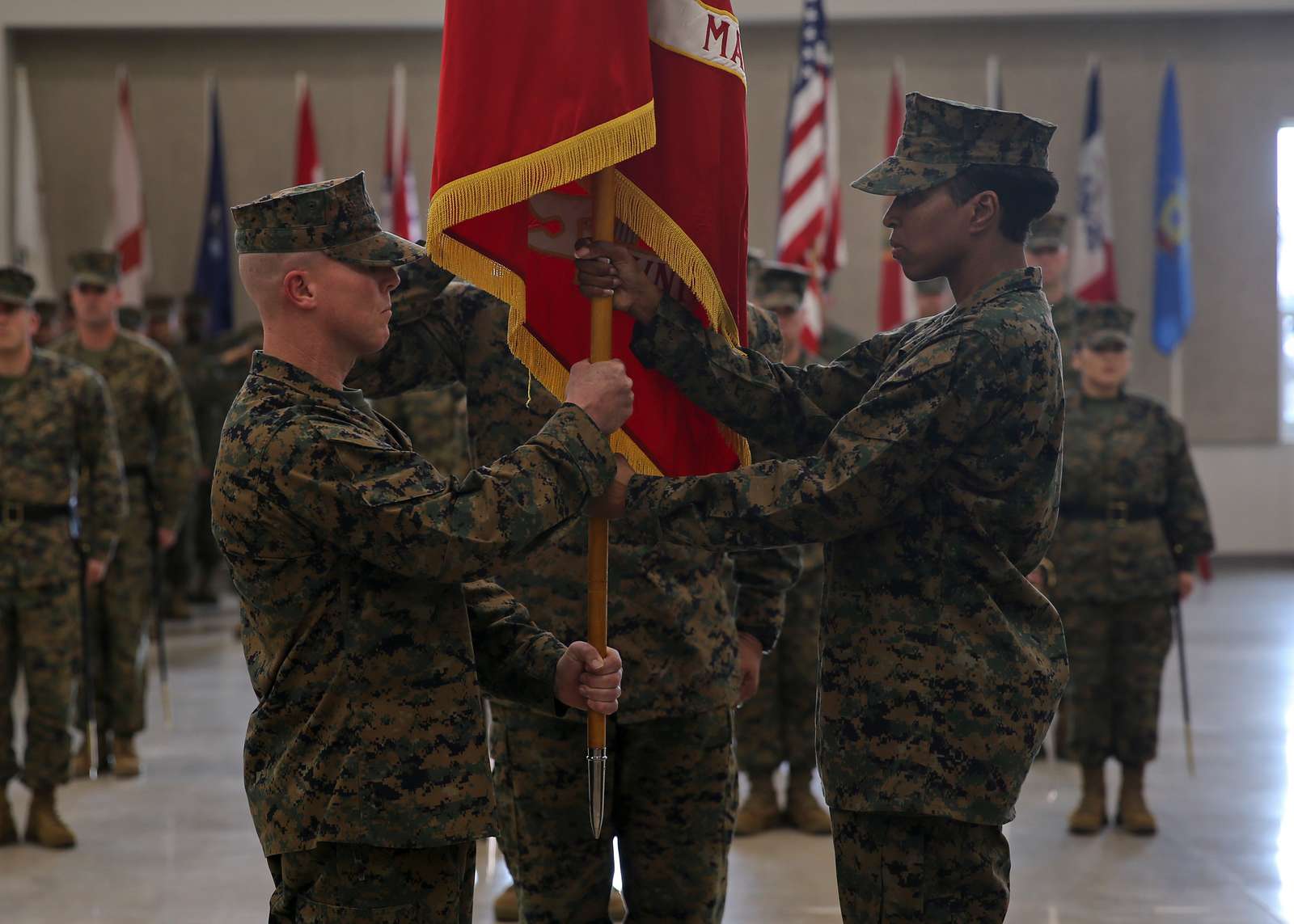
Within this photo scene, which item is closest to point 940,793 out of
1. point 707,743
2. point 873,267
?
point 707,743

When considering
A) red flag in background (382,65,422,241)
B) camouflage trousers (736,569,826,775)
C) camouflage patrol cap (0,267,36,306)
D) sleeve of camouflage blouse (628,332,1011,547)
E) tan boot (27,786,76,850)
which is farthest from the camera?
red flag in background (382,65,422,241)

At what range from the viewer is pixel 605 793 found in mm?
2641

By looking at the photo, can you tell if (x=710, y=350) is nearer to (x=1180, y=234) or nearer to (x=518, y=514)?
(x=518, y=514)

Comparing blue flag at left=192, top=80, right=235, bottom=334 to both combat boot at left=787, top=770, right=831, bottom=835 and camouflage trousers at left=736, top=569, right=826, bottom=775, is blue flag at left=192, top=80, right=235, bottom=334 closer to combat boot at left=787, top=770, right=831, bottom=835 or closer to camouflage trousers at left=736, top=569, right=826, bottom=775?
camouflage trousers at left=736, top=569, right=826, bottom=775

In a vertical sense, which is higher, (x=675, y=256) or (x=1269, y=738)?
(x=675, y=256)

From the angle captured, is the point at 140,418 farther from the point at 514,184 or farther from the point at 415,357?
the point at 514,184

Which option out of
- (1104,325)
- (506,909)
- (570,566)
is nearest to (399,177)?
(1104,325)

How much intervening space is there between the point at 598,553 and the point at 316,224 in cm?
69

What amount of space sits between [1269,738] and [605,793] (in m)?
4.56

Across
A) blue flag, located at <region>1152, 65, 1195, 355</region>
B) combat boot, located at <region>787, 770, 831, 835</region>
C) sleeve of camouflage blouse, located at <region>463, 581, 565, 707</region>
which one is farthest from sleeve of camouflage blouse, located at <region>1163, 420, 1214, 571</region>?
blue flag, located at <region>1152, 65, 1195, 355</region>

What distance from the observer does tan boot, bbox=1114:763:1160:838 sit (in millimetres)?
4801

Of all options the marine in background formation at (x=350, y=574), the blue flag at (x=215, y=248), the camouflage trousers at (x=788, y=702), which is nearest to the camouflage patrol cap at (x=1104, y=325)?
the camouflage trousers at (x=788, y=702)

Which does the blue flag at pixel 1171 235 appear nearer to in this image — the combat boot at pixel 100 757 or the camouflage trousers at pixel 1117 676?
the camouflage trousers at pixel 1117 676

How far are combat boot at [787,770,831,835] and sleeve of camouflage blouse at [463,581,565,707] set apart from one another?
2870 millimetres
